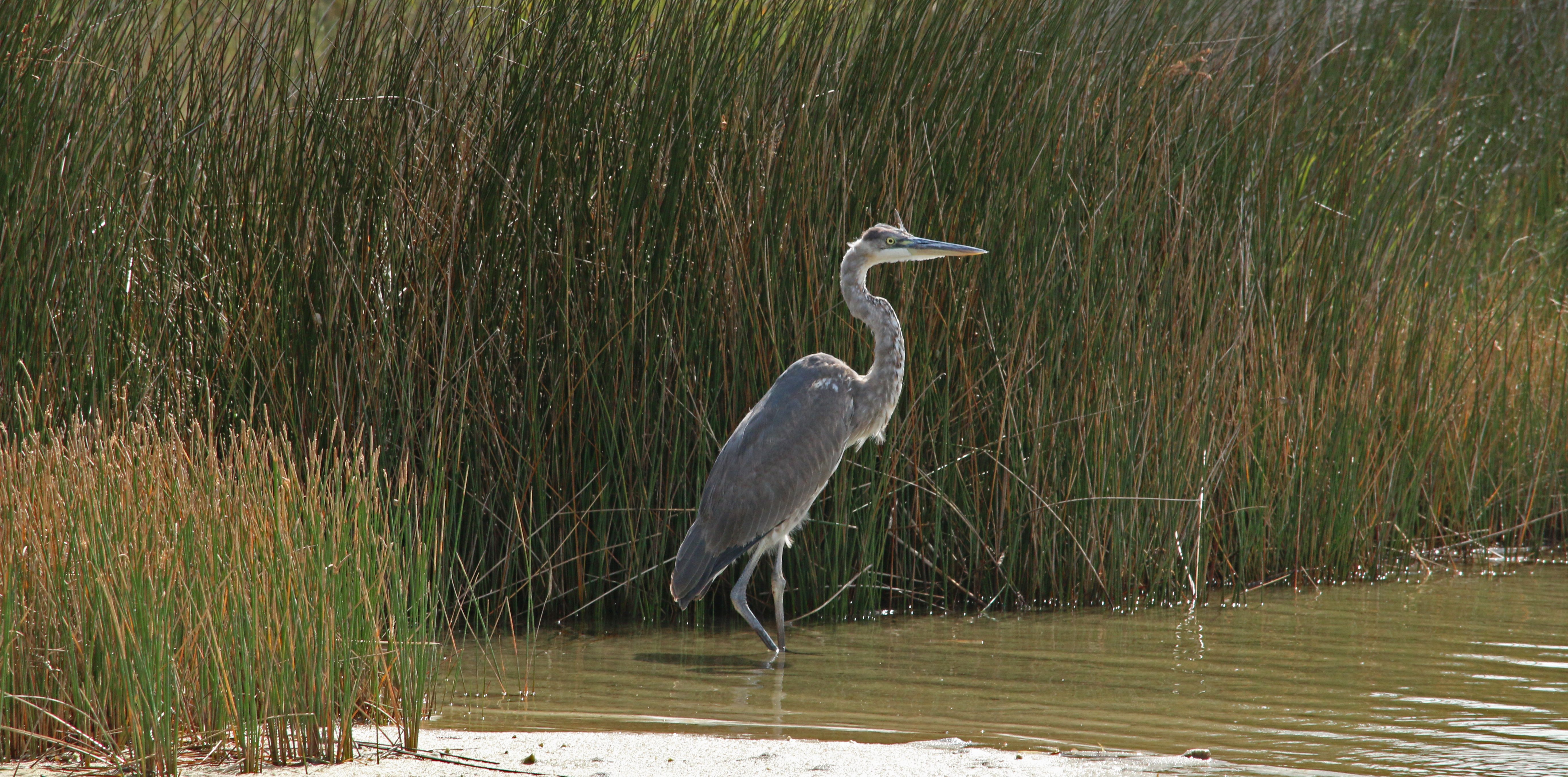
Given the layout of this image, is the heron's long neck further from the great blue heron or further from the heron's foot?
the heron's foot

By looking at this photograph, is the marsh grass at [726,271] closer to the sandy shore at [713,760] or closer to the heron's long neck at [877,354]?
the heron's long neck at [877,354]

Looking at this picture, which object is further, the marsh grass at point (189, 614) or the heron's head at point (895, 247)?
the heron's head at point (895, 247)

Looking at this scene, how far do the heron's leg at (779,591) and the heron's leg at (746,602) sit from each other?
0.14ft

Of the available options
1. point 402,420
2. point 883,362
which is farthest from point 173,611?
point 883,362

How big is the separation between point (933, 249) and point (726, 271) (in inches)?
31.2

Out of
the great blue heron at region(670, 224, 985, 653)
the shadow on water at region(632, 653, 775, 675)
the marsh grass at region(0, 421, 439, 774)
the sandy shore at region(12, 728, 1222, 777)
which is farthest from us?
the great blue heron at region(670, 224, 985, 653)

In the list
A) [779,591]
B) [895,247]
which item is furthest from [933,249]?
[779,591]

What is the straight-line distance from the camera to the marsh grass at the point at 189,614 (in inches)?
121

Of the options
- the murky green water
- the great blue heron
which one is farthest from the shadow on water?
the great blue heron

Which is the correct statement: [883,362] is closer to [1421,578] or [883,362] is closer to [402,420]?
[402,420]

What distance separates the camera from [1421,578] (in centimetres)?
633

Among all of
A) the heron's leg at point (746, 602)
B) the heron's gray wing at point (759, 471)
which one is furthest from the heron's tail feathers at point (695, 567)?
the heron's leg at point (746, 602)

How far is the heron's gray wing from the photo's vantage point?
5051mm

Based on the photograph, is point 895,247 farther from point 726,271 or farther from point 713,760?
point 713,760
